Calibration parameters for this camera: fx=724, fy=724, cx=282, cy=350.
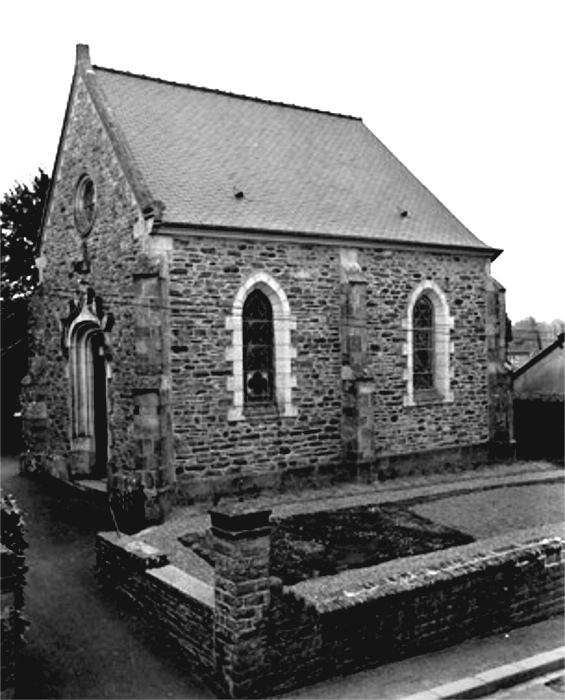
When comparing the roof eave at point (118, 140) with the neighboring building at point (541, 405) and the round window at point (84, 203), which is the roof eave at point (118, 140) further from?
the neighboring building at point (541, 405)

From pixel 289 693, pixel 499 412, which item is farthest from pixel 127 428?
pixel 499 412

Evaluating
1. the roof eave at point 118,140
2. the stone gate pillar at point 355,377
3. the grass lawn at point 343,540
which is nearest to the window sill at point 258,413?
the stone gate pillar at point 355,377

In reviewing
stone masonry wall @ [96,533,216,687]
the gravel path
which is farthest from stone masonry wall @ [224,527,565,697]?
the gravel path

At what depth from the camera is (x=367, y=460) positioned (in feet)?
52.4

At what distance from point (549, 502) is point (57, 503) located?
10035mm

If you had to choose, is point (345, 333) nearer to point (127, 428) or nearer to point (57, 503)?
point (127, 428)

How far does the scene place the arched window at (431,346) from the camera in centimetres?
1775

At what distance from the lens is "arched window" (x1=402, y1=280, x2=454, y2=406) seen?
17.8 meters

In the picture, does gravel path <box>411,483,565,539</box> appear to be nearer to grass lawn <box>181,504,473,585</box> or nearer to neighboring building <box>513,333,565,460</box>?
grass lawn <box>181,504,473,585</box>

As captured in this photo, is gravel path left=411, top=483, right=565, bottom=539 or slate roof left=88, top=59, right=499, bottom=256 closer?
gravel path left=411, top=483, right=565, bottom=539

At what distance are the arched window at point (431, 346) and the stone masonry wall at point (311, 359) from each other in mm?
258

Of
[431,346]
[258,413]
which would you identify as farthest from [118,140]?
[431,346]

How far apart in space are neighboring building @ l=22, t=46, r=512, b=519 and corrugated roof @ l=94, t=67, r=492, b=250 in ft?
0.20

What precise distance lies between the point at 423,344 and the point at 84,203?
28.7 ft
